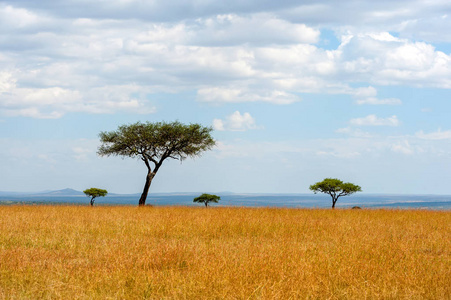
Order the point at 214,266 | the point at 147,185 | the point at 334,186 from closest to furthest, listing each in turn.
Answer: the point at 214,266 < the point at 147,185 < the point at 334,186

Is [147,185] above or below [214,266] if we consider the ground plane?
above

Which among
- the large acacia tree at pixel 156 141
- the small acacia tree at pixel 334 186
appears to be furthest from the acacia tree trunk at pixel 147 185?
the small acacia tree at pixel 334 186

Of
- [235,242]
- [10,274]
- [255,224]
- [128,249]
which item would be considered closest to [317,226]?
[255,224]

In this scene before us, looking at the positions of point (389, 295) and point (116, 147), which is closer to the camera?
point (389, 295)

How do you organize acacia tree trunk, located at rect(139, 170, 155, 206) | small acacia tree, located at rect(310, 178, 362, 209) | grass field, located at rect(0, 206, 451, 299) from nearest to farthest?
grass field, located at rect(0, 206, 451, 299)
acacia tree trunk, located at rect(139, 170, 155, 206)
small acacia tree, located at rect(310, 178, 362, 209)

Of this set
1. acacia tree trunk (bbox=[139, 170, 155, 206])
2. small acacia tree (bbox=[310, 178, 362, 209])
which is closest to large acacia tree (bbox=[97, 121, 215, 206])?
acacia tree trunk (bbox=[139, 170, 155, 206])

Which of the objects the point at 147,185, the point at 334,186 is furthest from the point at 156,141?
the point at 334,186

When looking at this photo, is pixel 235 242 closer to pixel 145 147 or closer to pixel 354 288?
pixel 354 288

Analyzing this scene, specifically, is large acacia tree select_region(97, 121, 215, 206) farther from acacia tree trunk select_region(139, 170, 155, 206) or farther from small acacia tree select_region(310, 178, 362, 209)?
small acacia tree select_region(310, 178, 362, 209)

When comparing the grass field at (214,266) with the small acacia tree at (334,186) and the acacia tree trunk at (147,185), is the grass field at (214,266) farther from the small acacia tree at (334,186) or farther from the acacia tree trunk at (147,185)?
the small acacia tree at (334,186)

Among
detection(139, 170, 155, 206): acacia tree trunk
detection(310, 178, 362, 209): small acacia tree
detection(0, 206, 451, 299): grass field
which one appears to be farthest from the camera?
detection(310, 178, 362, 209): small acacia tree

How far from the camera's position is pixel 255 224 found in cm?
1845

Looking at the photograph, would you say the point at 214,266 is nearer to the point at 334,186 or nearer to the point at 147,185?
the point at 147,185

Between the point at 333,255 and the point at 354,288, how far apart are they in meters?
3.68
